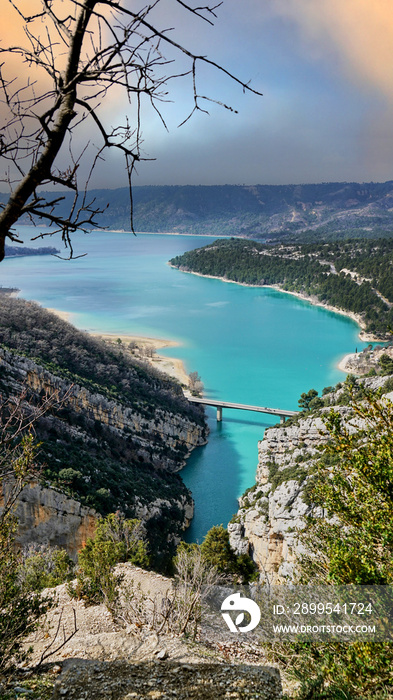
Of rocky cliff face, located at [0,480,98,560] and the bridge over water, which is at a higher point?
rocky cliff face, located at [0,480,98,560]

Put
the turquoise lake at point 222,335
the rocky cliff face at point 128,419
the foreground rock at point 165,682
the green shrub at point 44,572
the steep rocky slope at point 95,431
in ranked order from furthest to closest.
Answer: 1. the turquoise lake at point 222,335
2. the rocky cliff face at point 128,419
3. the steep rocky slope at point 95,431
4. the green shrub at point 44,572
5. the foreground rock at point 165,682

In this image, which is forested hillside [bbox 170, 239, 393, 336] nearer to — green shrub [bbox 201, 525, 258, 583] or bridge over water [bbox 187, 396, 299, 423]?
bridge over water [bbox 187, 396, 299, 423]

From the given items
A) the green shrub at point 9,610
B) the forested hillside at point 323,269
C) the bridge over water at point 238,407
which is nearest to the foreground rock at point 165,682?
the green shrub at point 9,610

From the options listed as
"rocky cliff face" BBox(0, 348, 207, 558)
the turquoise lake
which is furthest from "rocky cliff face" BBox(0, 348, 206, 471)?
the turquoise lake

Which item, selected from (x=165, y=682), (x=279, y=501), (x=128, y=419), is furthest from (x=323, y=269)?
(x=165, y=682)

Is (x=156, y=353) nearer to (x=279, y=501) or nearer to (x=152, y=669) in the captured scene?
(x=279, y=501)

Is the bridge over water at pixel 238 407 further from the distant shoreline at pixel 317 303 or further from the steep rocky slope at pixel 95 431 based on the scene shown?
the distant shoreline at pixel 317 303

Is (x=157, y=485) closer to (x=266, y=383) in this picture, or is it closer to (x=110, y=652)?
(x=110, y=652)

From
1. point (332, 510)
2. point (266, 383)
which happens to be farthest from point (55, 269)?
point (332, 510)
